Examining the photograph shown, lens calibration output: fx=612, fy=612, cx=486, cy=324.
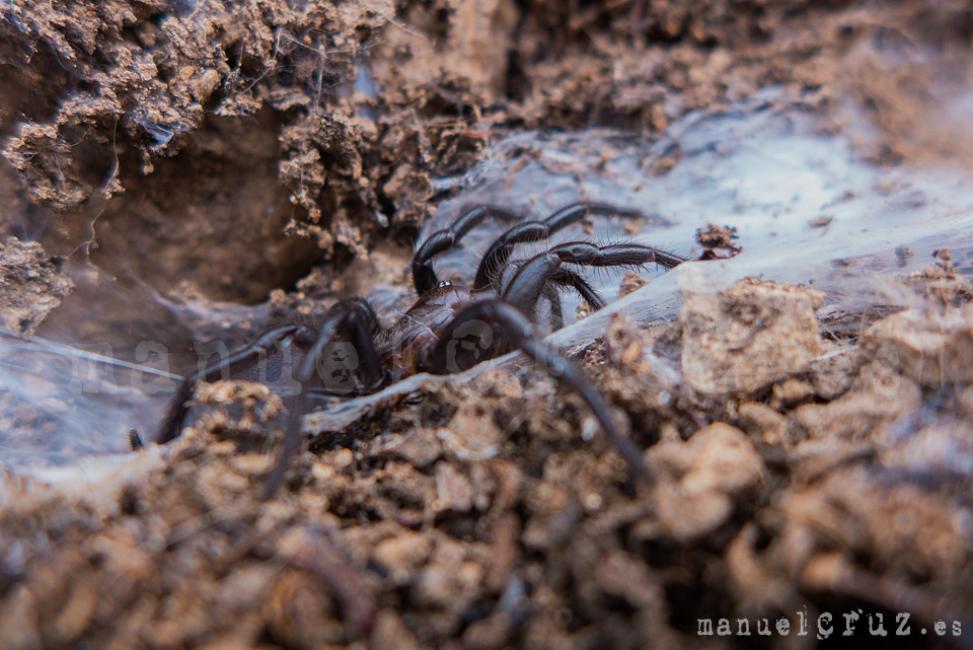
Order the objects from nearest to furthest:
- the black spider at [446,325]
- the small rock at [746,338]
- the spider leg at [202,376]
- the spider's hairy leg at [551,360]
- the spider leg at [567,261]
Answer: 1. the spider's hairy leg at [551,360]
2. the small rock at [746,338]
3. the black spider at [446,325]
4. the spider leg at [202,376]
5. the spider leg at [567,261]

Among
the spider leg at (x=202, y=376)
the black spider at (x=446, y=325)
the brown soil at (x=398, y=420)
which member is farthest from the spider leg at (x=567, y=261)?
the spider leg at (x=202, y=376)

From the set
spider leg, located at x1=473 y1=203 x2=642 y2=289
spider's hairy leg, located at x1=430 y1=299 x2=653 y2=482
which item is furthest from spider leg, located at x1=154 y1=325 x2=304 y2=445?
spider leg, located at x1=473 y1=203 x2=642 y2=289

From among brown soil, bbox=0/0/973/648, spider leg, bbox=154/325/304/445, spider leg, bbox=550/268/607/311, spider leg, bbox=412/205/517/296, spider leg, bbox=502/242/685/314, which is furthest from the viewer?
spider leg, bbox=412/205/517/296

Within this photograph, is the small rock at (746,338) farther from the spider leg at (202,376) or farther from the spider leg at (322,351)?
the spider leg at (202,376)

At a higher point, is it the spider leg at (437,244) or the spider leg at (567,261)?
the spider leg at (437,244)

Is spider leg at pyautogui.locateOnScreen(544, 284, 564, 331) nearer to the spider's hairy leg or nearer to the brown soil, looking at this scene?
the brown soil

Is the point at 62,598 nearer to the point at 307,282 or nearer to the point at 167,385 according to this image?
the point at 167,385

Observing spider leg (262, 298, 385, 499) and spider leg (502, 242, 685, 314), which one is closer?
spider leg (262, 298, 385, 499)

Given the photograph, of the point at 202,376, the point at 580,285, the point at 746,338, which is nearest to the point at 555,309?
the point at 580,285

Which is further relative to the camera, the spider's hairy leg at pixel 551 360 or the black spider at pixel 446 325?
the black spider at pixel 446 325
